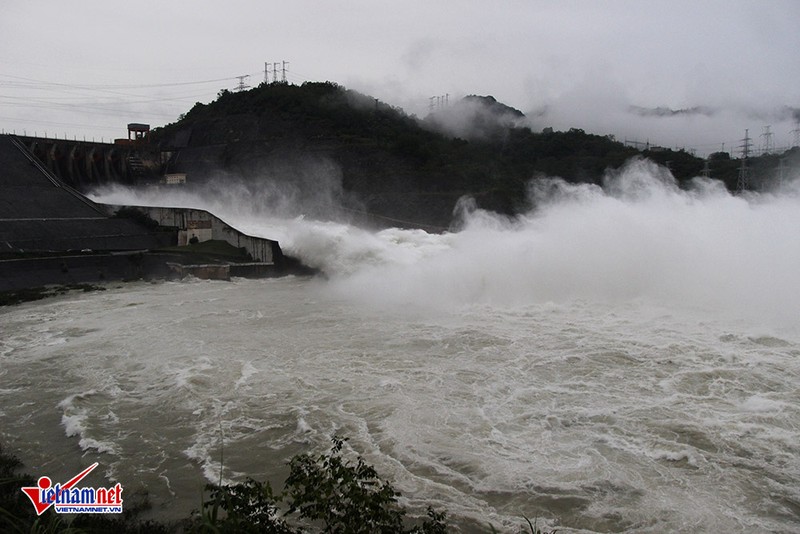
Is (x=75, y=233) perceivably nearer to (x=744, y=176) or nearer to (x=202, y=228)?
(x=202, y=228)

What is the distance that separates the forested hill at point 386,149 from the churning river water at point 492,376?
16.7m

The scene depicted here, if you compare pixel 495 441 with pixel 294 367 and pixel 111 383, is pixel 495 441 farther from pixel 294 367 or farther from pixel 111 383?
pixel 111 383

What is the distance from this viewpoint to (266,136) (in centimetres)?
5031

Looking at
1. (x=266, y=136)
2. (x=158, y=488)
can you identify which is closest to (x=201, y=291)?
(x=158, y=488)

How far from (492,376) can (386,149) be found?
34842 millimetres

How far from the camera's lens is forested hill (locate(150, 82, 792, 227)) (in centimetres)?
4050

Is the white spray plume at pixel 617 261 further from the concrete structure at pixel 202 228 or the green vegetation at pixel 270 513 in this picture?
the green vegetation at pixel 270 513

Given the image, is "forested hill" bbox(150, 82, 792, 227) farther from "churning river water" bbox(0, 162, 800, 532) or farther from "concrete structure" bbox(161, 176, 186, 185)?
"churning river water" bbox(0, 162, 800, 532)

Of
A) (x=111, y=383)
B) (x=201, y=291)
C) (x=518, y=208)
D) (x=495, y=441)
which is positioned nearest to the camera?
(x=495, y=441)

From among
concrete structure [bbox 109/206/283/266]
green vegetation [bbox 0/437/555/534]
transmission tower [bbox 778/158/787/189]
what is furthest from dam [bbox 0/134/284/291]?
transmission tower [bbox 778/158/787/189]

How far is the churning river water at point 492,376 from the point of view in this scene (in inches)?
319

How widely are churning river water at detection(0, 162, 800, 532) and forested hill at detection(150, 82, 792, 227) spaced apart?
16.7 metres

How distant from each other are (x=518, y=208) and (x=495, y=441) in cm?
2865

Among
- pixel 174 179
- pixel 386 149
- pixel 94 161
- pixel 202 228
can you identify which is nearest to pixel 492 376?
pixel 202 228
